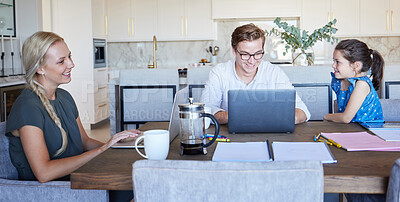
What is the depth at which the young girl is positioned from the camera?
7.42 feet

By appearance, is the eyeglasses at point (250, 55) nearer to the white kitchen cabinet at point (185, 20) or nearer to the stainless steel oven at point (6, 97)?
the stainless steel oven at point (6, 97)

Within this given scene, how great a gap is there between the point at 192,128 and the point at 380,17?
17.9ft

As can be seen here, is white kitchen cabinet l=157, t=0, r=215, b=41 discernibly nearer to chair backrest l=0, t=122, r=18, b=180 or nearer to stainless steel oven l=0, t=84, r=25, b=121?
stainless steel oven l=0, t=84, r=25, b=121

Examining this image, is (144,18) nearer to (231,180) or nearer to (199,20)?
(199,20)

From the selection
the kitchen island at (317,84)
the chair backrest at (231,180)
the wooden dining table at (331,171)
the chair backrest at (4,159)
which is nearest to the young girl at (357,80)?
the kitchen island at (317,84)

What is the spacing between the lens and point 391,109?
7.53ft

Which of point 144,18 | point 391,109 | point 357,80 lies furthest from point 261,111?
point 144,18

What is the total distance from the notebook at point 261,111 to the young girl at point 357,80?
0.47 m

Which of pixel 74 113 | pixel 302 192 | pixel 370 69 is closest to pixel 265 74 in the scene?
pixel 370 69

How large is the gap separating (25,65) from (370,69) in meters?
1.97

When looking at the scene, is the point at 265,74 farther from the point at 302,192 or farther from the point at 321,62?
the point at 321,62

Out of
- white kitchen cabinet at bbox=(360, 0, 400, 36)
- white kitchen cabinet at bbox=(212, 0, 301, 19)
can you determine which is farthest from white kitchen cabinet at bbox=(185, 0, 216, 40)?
white kitchen cabinet at bbox=(360, 0, 400, 36)

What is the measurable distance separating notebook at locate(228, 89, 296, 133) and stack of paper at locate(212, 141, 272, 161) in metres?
0.25

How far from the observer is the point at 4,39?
4660 mm
